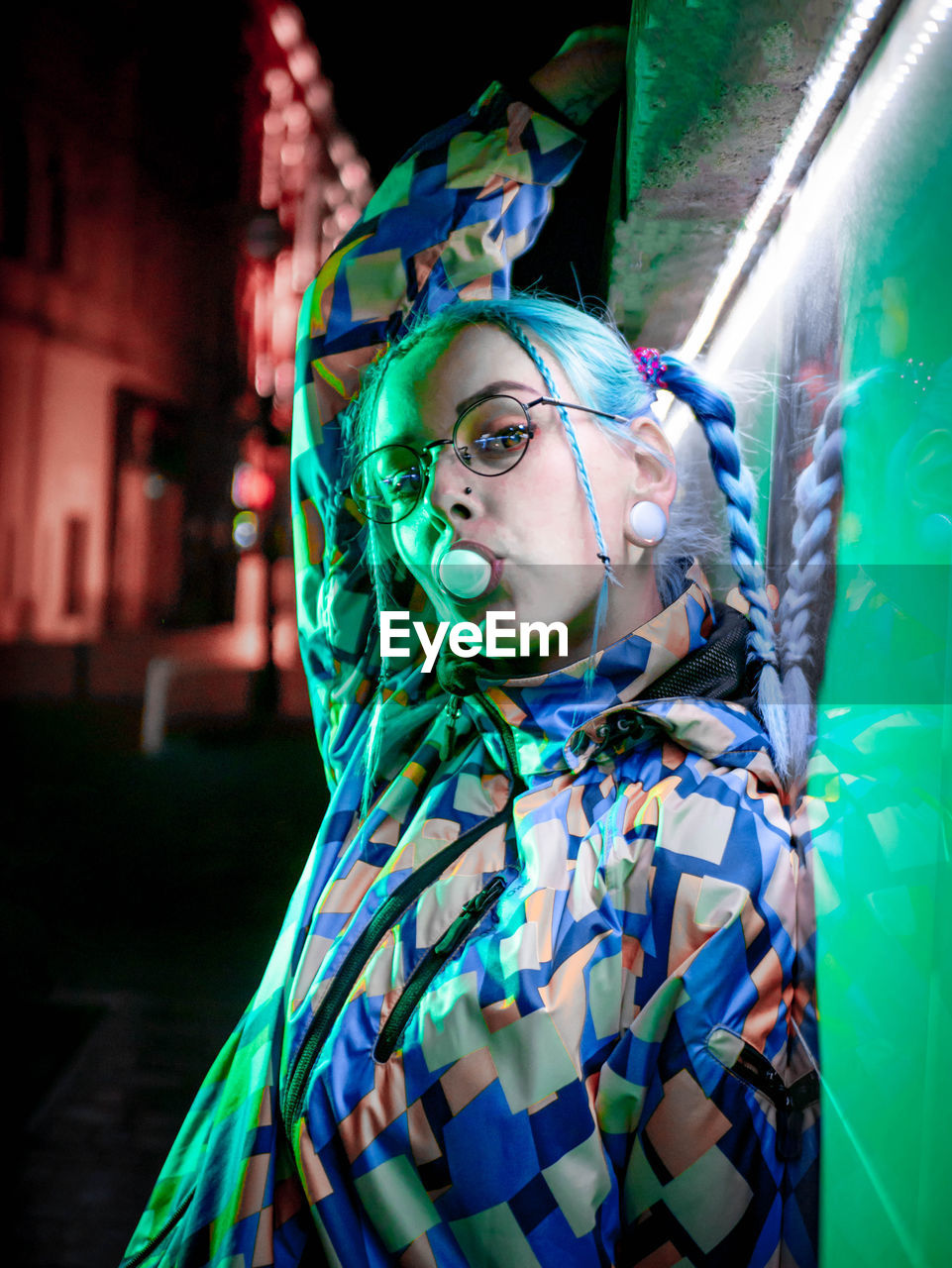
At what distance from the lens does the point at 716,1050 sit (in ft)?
1.45

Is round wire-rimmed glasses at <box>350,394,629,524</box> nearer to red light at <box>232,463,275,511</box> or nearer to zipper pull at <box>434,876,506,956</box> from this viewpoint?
Result: zipper pull at <box>434,876,506,956</box>

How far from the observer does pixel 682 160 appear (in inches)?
25.7

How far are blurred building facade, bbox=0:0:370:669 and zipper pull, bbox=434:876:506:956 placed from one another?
26.0 inches

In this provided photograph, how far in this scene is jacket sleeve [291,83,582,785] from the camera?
0.70 metres

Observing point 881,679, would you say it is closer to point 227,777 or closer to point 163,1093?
point 227,777

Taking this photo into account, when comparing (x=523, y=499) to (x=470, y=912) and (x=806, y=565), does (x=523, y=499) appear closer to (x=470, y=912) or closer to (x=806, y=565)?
(x=806, y=565)

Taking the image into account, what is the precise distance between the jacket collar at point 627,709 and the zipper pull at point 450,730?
10 cm

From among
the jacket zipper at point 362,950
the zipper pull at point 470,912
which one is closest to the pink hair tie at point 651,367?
the jacket zipper at point 362,950

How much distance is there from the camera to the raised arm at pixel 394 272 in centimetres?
68

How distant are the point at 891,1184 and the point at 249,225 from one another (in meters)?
1.29

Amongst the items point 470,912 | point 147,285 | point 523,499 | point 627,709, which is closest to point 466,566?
point 523,499

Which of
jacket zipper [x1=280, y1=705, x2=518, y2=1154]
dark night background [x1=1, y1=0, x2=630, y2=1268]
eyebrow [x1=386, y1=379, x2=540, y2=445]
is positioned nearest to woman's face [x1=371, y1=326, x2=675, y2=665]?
eyebrow [x1=386, y1=379, x2=540, y2=445]

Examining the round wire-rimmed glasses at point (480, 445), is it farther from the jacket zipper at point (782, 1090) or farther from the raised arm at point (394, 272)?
the jacket zipper at point (782, 1090)

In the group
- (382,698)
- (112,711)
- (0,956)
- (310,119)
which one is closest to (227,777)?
(112,711)
